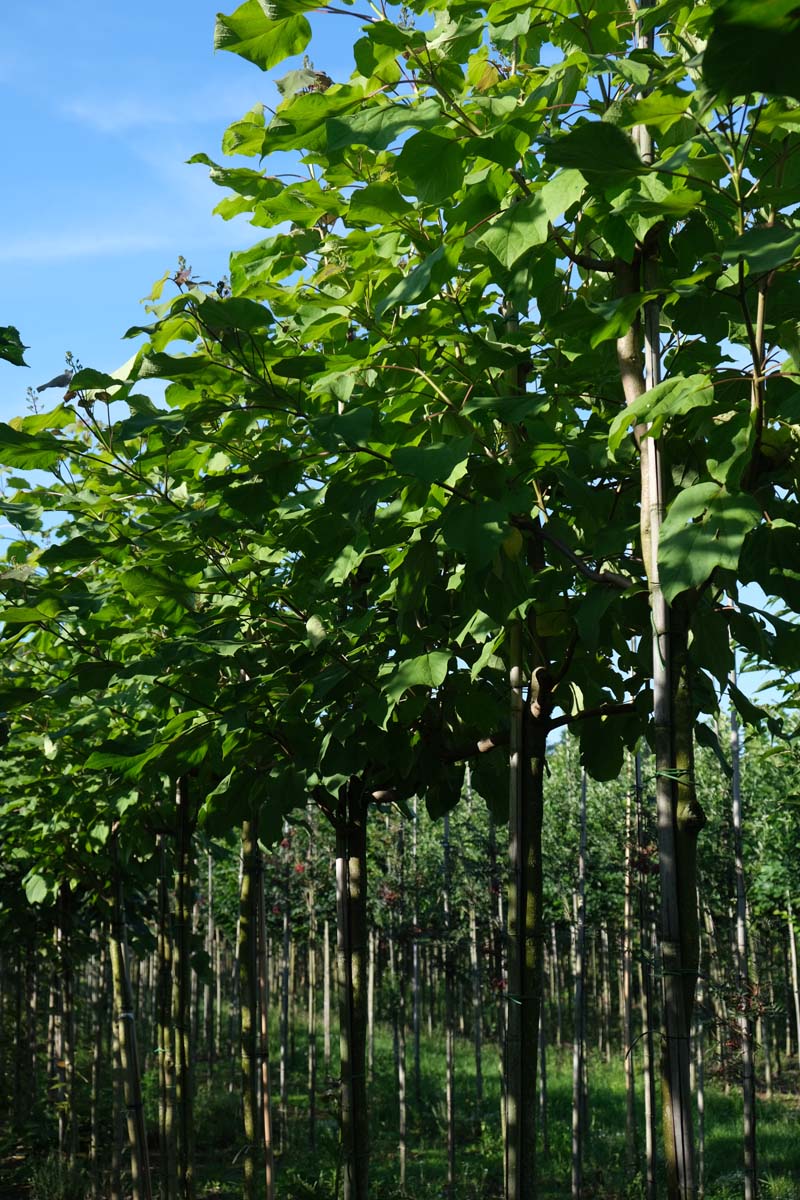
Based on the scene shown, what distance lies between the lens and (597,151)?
173 centimetres

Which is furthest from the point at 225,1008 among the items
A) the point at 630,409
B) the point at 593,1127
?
the point at 630,409

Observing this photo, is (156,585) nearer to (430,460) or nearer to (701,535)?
(430,460)

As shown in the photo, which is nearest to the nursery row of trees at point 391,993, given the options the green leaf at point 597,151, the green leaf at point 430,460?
the green leaf at point 430,460

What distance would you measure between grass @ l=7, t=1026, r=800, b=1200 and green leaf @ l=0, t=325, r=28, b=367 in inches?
297

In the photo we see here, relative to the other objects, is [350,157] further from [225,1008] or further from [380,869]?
[225,1008]

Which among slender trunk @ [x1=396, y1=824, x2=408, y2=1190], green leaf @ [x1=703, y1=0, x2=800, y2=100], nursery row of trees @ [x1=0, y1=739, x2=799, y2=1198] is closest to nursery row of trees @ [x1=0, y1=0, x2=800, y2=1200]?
green leaf @ [x1=703, y1=0, x2=800, y2=100]

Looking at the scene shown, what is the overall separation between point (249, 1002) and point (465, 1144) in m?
12.1

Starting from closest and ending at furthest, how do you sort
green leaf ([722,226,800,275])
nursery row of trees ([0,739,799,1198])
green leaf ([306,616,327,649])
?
green leaf ([722,226,800,275]) < green leaf ([306,616,327,649]) < nursery row of trees ([0,739,799,1198])

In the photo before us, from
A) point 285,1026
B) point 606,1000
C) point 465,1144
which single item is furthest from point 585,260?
point 606,1000

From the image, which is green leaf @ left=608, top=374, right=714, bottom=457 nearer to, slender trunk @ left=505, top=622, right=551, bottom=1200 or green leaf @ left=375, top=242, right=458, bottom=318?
green leaf @ left=375, top=242, right=458, bottom=318

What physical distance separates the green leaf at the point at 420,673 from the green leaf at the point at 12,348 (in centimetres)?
132

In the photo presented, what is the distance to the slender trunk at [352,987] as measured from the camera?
4.22 m

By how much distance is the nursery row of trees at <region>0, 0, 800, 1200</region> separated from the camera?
1.89m

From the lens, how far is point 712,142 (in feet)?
5.75
